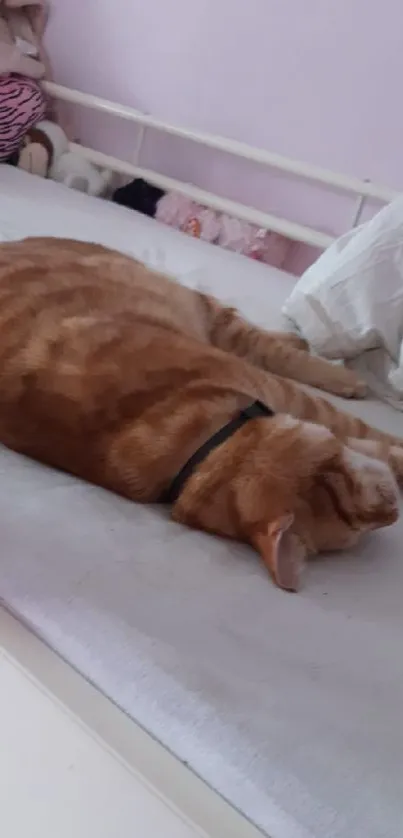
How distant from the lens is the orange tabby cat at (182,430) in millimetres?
1090

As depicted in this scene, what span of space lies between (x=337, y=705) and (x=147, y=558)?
10.6 inches

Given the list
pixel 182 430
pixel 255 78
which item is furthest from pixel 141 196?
pixel 182 430

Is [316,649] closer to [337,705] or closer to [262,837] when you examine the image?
[337,705]

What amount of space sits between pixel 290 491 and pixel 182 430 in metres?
0.17

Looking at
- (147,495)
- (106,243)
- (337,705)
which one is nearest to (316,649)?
(337,705)

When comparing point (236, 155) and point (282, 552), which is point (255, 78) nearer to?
point (236, 155)

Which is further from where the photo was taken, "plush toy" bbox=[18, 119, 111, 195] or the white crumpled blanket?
"plush toy" bbox=[18, 119, 111, 195]

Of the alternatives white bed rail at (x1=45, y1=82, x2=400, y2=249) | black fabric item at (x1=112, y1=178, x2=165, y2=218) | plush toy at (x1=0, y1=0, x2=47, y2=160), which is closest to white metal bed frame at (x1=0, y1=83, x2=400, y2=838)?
white bed rail at (x1=45, y1=82, x2=400, y2=249)

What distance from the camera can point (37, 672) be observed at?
0.77 meters

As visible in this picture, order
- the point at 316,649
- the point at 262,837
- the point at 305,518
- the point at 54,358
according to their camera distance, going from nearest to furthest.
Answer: the point at 262,837 → the point at 316,649 → the point at 305,518 → the point at 54,358

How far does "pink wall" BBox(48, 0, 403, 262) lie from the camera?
2051 mm

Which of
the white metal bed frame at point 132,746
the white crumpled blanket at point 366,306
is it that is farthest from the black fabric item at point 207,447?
the white crumpled blanket at point 366,306

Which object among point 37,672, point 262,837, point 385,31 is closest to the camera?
point 262,837

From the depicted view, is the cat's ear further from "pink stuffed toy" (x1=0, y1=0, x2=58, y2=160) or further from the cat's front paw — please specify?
"pink stuffed toy" (x1=0, y1=0, x2=58, y2=160)
